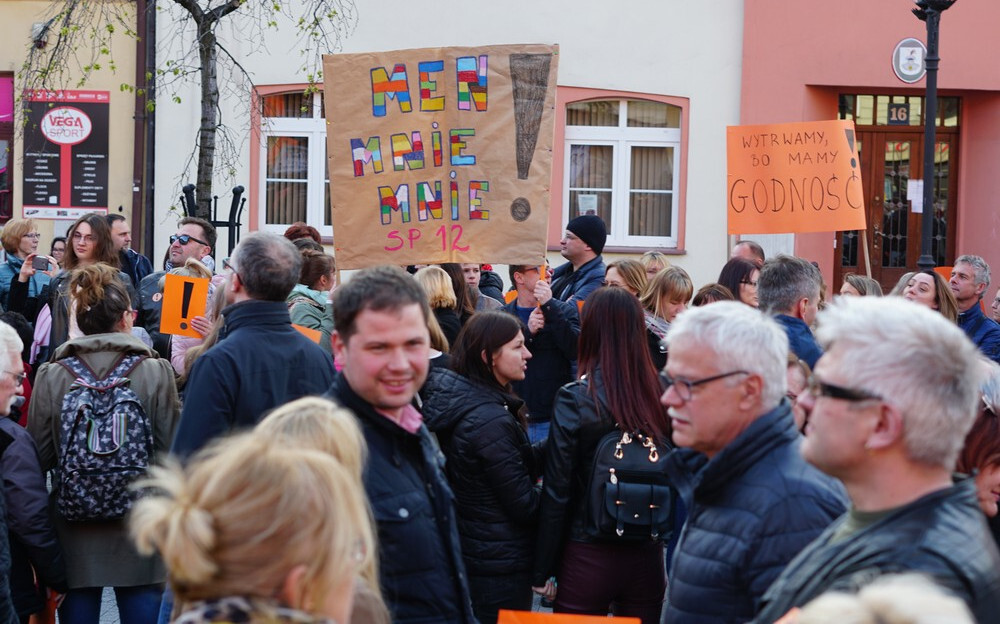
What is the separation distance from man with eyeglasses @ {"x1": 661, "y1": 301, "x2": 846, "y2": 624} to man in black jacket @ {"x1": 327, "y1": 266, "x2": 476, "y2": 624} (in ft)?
2.10

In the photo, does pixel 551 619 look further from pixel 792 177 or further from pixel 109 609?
pixel 792 177

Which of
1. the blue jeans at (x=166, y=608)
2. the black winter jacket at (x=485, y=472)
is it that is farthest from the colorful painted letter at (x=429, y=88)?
the blue jeans at (x=166, y=608)

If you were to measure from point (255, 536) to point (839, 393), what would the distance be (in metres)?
1.20

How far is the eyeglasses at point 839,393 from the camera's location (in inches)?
100

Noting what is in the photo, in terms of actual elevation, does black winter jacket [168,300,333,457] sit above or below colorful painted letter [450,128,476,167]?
below

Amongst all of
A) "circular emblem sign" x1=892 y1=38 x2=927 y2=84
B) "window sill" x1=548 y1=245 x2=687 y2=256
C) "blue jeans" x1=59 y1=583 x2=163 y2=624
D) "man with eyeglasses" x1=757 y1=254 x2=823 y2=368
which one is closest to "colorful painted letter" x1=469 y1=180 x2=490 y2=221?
"man with eyeglasses" x1=757 y1=254 x2=823 y2=368

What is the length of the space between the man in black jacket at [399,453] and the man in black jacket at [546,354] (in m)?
3.28

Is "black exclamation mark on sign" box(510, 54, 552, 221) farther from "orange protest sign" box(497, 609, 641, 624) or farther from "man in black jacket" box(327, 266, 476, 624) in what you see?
"orange protest sign" box(497, 609, 641, 624)

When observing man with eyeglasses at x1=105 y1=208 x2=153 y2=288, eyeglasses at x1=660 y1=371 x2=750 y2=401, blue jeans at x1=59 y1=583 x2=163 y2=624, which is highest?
man with eyeglasses at x1=105 y1=208 x2=153 y2=288

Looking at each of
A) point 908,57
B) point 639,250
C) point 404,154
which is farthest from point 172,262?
point 908,57

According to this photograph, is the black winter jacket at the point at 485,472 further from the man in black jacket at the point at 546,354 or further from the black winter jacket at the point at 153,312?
the black winter jacket at the point at 153,312

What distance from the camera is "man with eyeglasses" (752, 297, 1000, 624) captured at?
7.97 ft

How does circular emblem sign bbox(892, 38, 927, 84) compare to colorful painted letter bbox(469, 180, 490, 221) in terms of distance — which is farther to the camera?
circular emblem sign bbox(892, 38, 927, 84)

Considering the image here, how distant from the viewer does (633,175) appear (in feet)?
53.9
